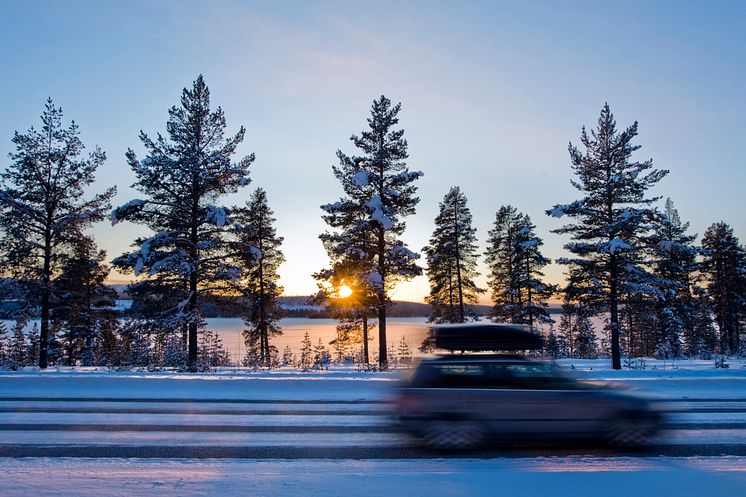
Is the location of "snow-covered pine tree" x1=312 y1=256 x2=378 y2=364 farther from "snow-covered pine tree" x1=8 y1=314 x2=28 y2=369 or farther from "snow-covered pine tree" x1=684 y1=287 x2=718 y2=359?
"snow-covered pine tree" x1=684 y1=287 x2=718 y2=359

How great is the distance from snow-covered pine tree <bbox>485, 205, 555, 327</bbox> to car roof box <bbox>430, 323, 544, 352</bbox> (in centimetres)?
2853

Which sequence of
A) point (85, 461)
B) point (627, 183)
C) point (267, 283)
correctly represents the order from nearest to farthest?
1. point (85, 461)
2. point (627, 183)
3. point (267, 283)

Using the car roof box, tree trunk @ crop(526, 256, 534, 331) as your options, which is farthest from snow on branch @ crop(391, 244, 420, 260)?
the car roof box

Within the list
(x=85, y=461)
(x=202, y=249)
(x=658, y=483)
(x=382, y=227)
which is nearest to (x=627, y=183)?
(x=382, y=227)

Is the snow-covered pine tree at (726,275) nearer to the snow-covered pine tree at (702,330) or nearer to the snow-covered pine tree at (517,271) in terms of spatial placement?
the snow-covered pine tree at (702,330)

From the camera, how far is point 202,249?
2125 centimetres

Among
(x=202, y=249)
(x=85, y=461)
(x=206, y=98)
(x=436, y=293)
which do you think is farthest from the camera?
(x=436, y=293)

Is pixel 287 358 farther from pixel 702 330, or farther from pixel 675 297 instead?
pixel 702 330

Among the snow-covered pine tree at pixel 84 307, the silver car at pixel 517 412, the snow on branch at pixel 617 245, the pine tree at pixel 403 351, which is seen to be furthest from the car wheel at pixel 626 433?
the snow-covered pine tree at pixel 84 307

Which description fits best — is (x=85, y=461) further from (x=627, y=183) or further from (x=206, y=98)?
(x=627, y=183)

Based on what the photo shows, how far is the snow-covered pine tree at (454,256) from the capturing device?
36438mm

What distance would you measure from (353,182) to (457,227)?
1369cm

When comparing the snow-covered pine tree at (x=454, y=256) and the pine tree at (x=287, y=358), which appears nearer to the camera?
the pine tree at (x=287, y=358)

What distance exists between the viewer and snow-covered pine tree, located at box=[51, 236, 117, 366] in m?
29.4
